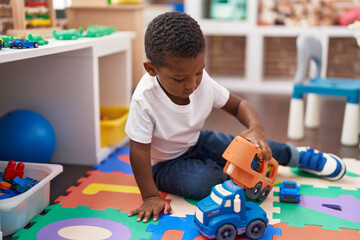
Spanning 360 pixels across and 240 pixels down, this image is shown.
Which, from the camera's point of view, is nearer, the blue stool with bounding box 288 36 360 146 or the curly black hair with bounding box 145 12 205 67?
the curly black hair with bounding box 145 12 205 67

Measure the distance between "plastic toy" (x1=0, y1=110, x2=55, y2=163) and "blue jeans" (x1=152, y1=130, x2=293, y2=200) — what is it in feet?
1.26

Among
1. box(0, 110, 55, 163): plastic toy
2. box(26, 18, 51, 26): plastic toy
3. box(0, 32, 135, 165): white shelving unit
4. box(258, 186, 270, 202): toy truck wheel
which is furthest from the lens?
box(26, 18, 51, 26): plastic toy

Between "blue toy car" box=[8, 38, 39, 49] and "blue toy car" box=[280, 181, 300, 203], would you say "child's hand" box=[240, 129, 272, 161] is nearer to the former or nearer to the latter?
"blue toy car" box=[280, 181, 300, 203]

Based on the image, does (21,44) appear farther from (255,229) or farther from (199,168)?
(255,229)

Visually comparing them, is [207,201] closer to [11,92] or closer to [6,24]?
[11,92]

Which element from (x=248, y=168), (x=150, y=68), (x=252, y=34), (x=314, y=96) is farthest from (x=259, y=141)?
(x=252, y=34)

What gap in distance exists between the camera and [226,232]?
92 centimetres

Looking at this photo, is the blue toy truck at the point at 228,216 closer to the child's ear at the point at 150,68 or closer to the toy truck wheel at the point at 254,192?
the toy truck wheel at the point at 254,192

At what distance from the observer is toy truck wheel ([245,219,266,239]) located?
937mm

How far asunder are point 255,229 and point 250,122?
1.10ft

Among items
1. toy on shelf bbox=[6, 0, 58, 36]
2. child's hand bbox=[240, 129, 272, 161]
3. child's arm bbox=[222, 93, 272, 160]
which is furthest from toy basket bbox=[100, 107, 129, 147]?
child's hand bbox=[240, 129, 272, 161]

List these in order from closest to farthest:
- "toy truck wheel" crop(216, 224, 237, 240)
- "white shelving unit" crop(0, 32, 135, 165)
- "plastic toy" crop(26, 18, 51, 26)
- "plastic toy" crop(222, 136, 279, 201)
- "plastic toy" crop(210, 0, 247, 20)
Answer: "toy truck wheel" crop(216, 224, 237, 240), "plastic toy" crop(222, 136, 279, 201), "white shelving unit" crop(0, 32, 135, 165), "plastic toy" crop(26, 18, 51, 26), "plastic toy" crop(210, 0, 247, 20)

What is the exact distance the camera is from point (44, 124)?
1.37 metres

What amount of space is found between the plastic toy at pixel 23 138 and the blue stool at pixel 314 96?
999mm
